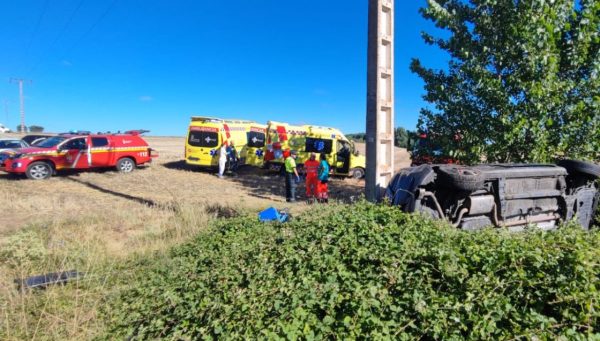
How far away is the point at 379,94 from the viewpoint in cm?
584

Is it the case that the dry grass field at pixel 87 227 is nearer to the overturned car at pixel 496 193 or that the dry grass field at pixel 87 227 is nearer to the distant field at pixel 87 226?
the distant field at pixel 87 226

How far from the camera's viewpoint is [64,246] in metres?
5.65

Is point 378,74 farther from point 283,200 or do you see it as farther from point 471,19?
point 283,200

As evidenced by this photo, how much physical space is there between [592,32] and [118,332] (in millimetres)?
9472

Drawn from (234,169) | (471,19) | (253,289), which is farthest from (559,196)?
(234,169)

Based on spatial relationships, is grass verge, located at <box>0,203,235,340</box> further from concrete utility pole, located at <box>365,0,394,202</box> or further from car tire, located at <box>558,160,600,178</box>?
car tire, located at <box>558,160,600,178</box>

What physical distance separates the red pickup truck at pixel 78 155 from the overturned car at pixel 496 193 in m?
14.3

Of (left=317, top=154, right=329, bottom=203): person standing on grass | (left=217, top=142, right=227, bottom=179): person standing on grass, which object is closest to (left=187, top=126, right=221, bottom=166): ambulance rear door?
(left=217, top=142, right=227, bottom=179): person standing on grass

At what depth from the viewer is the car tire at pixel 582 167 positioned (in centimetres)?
562

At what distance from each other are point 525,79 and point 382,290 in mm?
6795

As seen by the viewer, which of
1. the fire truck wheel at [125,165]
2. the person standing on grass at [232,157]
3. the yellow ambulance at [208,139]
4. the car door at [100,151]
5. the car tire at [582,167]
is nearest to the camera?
the car tire at [582,167]

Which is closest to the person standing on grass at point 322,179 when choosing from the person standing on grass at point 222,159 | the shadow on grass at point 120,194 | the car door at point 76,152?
the shadow on grass at point 120,194

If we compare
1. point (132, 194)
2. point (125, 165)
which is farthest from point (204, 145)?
point (132, 194)

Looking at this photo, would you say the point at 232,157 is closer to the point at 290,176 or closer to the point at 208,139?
the point at 208,139
